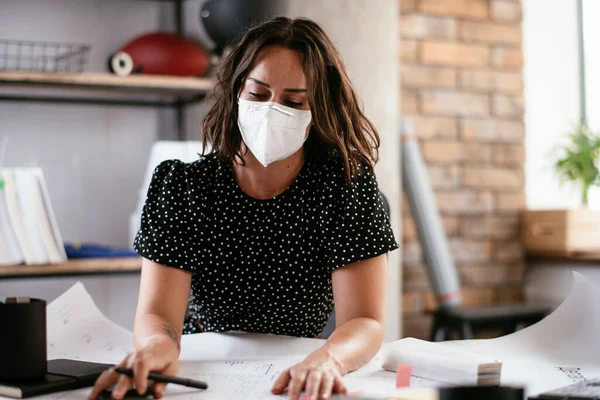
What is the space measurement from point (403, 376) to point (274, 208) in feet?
1.75

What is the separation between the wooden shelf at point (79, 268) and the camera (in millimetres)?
2191

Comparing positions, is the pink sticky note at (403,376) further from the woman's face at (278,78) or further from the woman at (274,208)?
the woman's face at (278,78)

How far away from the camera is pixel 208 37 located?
8.50ft

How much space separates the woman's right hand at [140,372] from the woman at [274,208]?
28 cm

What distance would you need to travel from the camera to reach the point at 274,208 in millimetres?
1512

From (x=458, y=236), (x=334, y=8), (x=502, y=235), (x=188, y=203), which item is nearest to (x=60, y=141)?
(x=334, y=8)

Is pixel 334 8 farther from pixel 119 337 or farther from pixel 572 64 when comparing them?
pixel 119 337

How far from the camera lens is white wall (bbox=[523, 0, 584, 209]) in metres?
3.34

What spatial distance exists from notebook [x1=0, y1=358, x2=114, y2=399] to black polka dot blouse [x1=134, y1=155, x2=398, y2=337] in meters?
0.37

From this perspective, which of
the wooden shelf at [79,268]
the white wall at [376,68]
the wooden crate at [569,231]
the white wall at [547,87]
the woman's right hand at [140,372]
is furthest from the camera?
the white wall at [547,87]

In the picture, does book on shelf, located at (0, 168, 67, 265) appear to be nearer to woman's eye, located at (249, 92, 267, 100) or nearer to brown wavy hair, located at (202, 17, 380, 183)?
brown wavy hair, located at (202, 17, 380, 183)

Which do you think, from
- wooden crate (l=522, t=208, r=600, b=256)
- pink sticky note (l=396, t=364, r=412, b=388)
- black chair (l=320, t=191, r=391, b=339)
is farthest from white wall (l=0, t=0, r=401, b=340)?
pink sticky note (l=396, t=364, r=412, b=388)

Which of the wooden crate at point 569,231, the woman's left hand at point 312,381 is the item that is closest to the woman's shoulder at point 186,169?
the woman's left hand at point 312,381

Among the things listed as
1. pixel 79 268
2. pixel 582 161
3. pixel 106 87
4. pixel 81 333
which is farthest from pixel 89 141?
pixel 582 161
